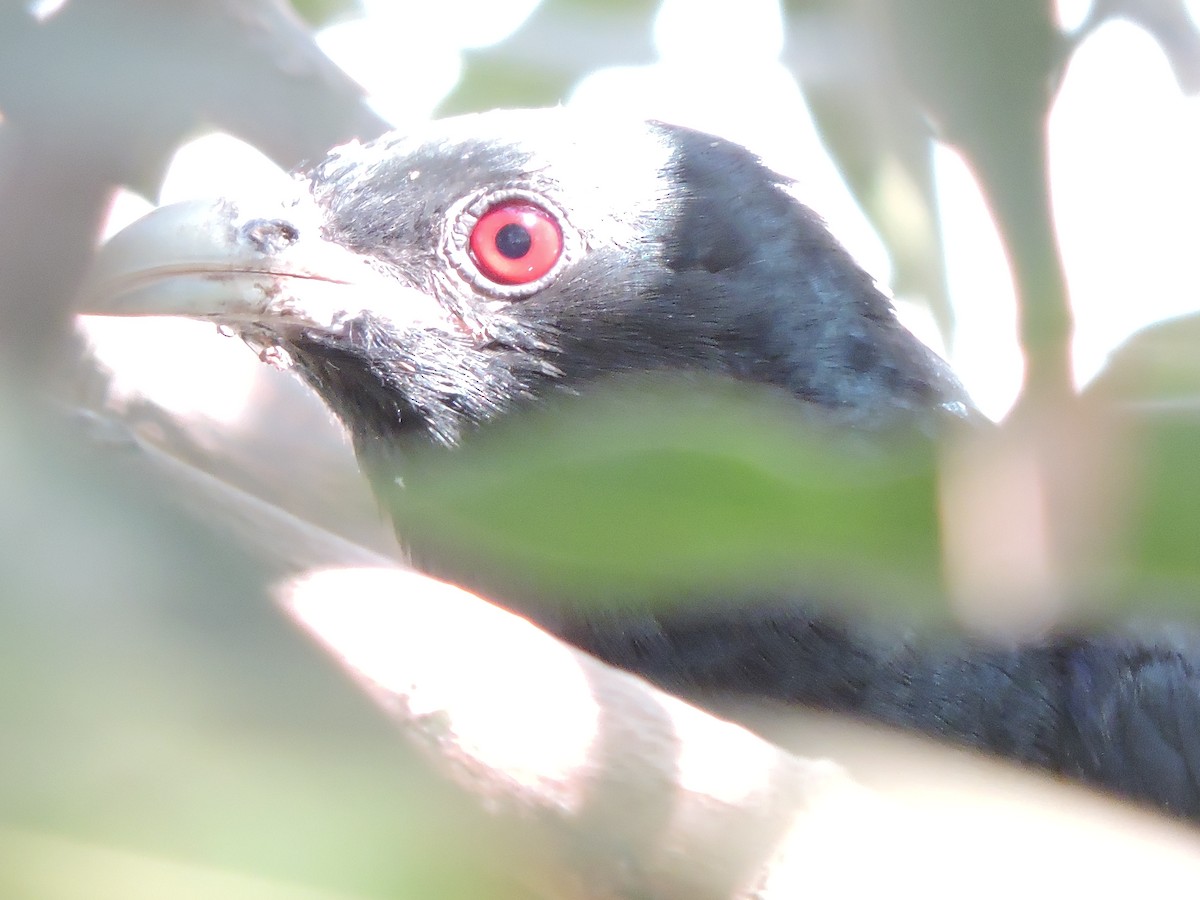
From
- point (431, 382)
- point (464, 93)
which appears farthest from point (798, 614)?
point (464, 93)

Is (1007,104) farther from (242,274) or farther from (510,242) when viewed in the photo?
(242,274)

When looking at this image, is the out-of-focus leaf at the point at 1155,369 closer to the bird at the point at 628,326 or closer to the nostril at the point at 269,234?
the bird at the point at 628,326

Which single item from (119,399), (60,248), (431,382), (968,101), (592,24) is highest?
(592,24)

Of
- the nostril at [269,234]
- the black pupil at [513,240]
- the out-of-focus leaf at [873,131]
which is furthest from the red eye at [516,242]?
the out-of-focus leaf at [873,131]

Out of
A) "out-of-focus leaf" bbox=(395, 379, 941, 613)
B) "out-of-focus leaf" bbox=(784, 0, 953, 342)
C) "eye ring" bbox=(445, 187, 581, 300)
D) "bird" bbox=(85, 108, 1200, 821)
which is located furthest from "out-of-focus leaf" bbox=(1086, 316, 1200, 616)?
"eye ring" bbox=(445, 187, 581, 300)

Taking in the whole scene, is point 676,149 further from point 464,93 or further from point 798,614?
point 798,614

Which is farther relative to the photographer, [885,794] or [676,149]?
[676,149]

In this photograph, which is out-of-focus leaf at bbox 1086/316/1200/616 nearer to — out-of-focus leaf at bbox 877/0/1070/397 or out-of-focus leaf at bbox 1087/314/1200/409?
out-of-focus leaf at bbox 1087/314/1200/409
